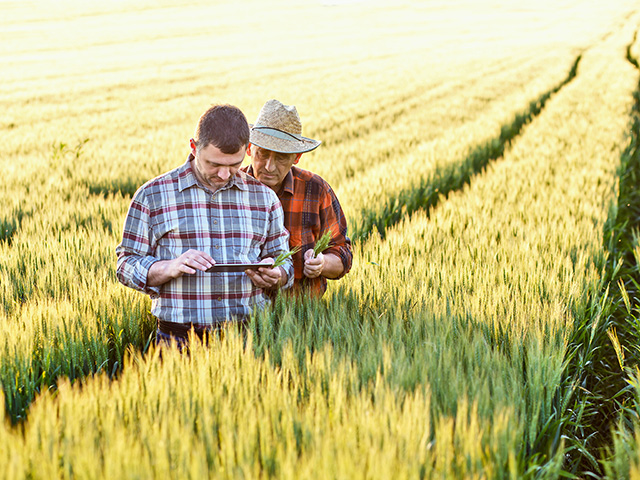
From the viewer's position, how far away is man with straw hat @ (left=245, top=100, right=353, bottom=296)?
8.33ft

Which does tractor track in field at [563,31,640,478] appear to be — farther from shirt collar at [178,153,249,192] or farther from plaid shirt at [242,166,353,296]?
shirt collar at [178,153,249,192]

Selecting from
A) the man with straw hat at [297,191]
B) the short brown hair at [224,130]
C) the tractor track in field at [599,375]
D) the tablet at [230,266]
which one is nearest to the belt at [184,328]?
the tablet at [230,266]

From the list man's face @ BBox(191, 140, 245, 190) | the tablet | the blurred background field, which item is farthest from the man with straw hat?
the tablet

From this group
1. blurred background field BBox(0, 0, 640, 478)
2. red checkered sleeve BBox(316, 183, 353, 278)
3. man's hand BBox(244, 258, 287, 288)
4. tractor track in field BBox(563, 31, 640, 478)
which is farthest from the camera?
red checkered sleeve BBox(316, 183, 353, 278)

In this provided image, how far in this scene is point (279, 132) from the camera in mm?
2557

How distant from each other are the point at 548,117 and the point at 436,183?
6.39 meters

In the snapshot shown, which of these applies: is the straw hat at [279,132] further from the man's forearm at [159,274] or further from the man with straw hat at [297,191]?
the man's forearm at [159,274]

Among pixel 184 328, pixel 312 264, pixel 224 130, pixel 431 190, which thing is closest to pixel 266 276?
pixel 312 264

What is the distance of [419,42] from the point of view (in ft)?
126

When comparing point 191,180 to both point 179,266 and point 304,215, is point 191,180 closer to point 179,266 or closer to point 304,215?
point 179,266

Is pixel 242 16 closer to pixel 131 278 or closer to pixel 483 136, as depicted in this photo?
pixel 483 136

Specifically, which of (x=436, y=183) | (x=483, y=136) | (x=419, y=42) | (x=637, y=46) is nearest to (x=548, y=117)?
(x=483, y=136)

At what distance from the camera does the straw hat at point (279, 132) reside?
250 centimetres

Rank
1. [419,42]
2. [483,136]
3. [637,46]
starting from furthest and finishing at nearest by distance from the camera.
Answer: [419,42] < [637,46] < [483,136]
